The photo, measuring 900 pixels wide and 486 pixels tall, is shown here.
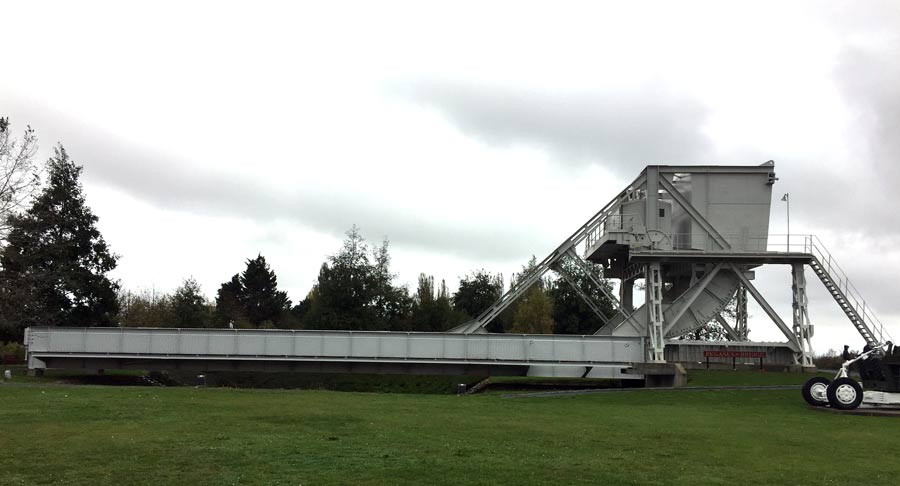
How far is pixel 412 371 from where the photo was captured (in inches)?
1731

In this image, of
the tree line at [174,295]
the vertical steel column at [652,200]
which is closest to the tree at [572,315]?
the tree line at [174,295]

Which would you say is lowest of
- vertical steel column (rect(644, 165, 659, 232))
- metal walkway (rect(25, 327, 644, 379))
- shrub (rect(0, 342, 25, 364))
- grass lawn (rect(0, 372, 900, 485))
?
shrub (rect(0, 342, 25, 364))

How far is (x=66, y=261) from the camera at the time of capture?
178 ft

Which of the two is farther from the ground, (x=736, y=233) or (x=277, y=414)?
(x=736, y=233)

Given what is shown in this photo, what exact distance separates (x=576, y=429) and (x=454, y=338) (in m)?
23.0

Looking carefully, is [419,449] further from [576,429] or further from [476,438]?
[576,429]

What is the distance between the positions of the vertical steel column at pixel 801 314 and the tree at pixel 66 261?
4465 cm

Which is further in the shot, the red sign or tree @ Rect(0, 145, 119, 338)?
tree @ Rect(0, 145, 119, 338)

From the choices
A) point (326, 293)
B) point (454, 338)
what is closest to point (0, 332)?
point (326, 293)

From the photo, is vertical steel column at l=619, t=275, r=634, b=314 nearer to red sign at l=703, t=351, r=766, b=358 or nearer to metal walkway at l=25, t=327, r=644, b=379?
metal walkway at l=25, t=327, r=644, b=379

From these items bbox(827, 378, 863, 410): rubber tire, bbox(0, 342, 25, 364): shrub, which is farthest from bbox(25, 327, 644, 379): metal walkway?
bbox(0, 342, 25, 364): shrub

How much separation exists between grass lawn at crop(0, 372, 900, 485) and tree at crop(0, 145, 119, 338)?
24.5 metres

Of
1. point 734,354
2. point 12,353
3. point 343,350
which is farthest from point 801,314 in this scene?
point 12,353

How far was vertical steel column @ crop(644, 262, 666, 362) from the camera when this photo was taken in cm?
4284
